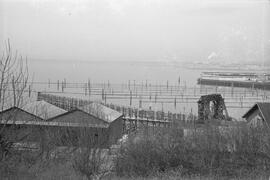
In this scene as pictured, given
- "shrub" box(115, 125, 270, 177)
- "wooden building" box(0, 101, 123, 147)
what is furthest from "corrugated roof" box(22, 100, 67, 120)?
"shrub" box(115, 125, 270, 177)

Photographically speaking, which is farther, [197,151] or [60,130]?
[60,130]

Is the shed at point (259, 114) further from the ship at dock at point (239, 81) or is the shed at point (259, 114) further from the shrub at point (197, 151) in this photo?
the ship at dock at point (239, 81)

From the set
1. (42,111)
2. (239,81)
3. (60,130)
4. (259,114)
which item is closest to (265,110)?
(259,114)

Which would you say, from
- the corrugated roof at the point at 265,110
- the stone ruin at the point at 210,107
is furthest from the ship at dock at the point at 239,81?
the corrugated roof at the point at 265,110

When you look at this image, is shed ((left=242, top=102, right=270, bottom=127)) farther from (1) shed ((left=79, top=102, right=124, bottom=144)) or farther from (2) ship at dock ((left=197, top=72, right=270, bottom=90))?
(2) ship at dock ((left=197, top=72, right=270, bottom=90))

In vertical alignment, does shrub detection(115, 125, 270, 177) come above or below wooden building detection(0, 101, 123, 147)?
below

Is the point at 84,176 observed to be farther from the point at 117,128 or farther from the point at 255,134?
the point at 117,128

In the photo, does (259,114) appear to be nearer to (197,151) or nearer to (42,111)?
(197,151)

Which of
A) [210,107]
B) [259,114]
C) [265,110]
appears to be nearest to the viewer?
[265,110]

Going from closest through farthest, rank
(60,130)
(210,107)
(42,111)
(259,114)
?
(60,130)
(259,114)
(42,111)
(210,107)

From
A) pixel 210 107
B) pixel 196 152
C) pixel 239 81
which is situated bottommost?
pixel 196 152

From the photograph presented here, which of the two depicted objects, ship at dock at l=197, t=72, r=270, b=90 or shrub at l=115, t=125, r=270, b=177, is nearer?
shrub at l=115, t=125, r=270, b=177

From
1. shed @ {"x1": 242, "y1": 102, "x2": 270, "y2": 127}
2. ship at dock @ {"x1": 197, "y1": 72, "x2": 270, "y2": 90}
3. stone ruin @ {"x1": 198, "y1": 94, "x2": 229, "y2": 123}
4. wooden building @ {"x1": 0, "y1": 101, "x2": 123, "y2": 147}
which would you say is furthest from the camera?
ship at dock @ {"x1": 197, "y1": 72, "x2": 270, "y2": 90}

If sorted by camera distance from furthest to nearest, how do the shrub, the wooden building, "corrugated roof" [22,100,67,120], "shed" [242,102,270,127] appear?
"corrugated roof" [22,100,67,120], "shed" [242,102,270,127], the shrub, the wooden building
